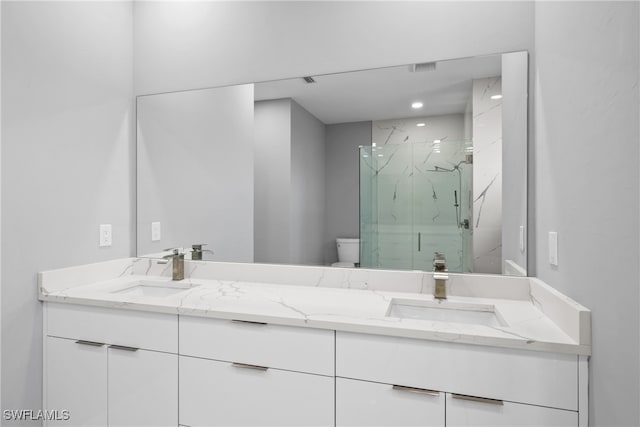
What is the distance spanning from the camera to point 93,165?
1838 mm

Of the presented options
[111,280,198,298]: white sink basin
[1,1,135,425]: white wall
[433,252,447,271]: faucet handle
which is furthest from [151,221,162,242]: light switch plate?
[433,252,447,271]: faucet handle

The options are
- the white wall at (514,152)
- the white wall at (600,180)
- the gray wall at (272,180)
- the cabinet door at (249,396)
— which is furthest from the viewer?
the gray wall at (272,180)

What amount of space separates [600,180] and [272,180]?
1367 mm

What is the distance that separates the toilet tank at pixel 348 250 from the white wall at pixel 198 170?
50 cm

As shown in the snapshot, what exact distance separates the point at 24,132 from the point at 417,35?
1.82m

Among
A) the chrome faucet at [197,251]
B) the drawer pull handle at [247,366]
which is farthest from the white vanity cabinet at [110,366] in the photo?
the chrome faucet at [197,251]

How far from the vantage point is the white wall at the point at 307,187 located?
1.75m

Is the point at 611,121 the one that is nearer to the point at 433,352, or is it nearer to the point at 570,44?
the point at 570,44

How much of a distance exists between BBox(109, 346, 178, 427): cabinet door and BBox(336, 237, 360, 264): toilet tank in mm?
853

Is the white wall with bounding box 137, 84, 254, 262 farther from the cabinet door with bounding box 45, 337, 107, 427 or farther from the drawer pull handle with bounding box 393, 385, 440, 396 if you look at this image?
the drawer pull handle with bounding box 393, 385, 440, 396

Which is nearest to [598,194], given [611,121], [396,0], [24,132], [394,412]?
[611,121]

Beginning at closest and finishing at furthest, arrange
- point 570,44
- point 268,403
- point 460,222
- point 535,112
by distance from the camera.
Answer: point 570,44, point 268,403, point 535,112, point 460,222

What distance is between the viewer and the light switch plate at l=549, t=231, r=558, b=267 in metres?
1.21

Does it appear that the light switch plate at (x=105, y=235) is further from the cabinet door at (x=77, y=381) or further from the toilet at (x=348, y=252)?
the toilet at (x=348, y=252)
